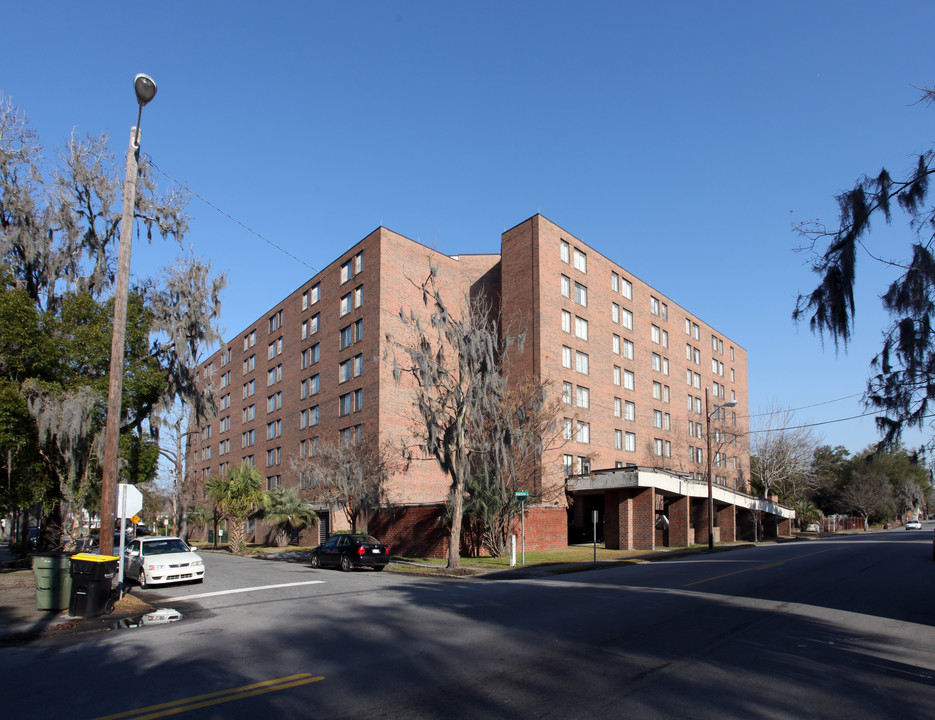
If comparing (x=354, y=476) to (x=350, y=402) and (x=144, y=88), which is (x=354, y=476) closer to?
(x=350, y=402)

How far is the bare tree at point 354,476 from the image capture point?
3609 centimetres

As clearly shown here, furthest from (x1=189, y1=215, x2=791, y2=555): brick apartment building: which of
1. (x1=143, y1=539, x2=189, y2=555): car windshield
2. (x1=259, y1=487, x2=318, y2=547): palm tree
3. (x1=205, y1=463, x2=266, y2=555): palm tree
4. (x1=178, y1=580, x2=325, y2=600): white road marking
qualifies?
(x1=143, y1=539, x2=189, y2=555): car windshield

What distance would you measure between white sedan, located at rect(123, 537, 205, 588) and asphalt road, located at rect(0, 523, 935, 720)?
546cm

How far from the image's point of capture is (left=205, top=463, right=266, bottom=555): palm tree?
1529 inches

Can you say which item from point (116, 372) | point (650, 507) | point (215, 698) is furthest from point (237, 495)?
point (215, 698)

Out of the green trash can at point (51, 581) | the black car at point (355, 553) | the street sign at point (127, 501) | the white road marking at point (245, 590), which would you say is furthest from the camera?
the black car at point (355, 553)

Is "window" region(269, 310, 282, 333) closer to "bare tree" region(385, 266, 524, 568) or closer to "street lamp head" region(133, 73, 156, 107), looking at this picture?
"bare tree" region(385, 266, 524, 568)

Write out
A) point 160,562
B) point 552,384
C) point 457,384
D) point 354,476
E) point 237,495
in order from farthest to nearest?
point 237,495
point 354,476
point 552,384
point 457,384
point 160,562

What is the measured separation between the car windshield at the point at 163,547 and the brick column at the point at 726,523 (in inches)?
1473

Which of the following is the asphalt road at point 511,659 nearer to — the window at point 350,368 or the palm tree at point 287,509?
the palm tree at point 287,509

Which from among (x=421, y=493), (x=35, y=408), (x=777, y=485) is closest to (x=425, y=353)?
(x=35, y=408)

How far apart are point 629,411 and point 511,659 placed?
42.6m

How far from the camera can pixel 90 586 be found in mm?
13281

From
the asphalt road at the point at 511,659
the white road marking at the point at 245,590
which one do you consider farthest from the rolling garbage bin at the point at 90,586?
the white road marking at the point at 245,590
